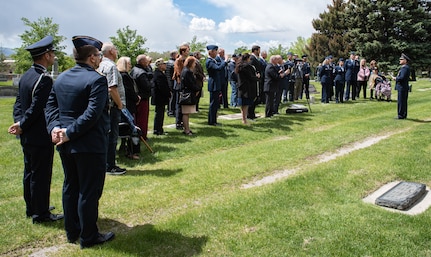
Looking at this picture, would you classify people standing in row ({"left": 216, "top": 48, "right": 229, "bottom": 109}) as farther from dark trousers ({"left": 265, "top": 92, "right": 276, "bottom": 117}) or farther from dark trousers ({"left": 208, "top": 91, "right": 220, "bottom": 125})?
dark trousers ({"left": 208, "top": 91, "right": 220, "bottom": 125})

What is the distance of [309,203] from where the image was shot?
5.09 m

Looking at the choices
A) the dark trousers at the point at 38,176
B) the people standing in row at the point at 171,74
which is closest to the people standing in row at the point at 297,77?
the people standing in row at the point at 171,74

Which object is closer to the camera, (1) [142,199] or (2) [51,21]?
(1) [142,199]

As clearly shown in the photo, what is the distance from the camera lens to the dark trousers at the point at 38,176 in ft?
14.3

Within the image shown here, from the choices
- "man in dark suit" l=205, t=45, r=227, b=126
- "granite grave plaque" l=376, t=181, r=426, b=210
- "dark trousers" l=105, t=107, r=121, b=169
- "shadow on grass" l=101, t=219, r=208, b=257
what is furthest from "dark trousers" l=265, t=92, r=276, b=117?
"shadow on grass" l=101, t=219, r=208, b=257

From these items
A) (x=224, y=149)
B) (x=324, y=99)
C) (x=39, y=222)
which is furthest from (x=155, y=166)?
(x=324, y=99)

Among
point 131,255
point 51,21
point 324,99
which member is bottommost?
point 131,255

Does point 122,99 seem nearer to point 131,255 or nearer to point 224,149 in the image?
point 224,149

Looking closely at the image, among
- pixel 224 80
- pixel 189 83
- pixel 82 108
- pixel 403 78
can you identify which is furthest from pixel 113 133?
pixel 403 78

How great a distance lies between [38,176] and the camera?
4.39 meters

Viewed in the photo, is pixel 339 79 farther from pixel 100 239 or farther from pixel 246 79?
pixel 100 239

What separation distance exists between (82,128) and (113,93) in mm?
2582

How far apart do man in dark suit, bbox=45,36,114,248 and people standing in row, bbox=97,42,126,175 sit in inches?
85.4

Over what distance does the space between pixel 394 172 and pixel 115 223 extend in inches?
183
